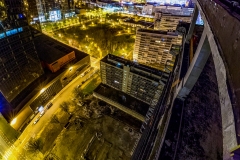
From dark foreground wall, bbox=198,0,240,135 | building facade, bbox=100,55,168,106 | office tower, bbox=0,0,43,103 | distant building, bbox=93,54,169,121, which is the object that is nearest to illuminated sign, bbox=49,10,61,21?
office tower, bbox=0,0,43,103

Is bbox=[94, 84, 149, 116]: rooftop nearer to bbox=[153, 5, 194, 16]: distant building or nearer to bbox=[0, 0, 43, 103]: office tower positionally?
bbox=[0, 0, 43, 103]: office tower

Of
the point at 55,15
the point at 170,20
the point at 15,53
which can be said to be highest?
the point at 170,20

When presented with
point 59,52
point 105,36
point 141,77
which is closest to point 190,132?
point 141,77

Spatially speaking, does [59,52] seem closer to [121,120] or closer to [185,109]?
[121,120]

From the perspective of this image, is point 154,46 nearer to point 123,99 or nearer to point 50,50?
point 123,99

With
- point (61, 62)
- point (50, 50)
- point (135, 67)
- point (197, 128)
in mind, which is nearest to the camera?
point (197, 128)

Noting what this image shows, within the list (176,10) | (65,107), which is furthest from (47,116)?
(176,10)

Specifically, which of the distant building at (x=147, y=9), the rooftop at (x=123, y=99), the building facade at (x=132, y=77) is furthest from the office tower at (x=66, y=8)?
the rooftop at (x=123, y=99)
